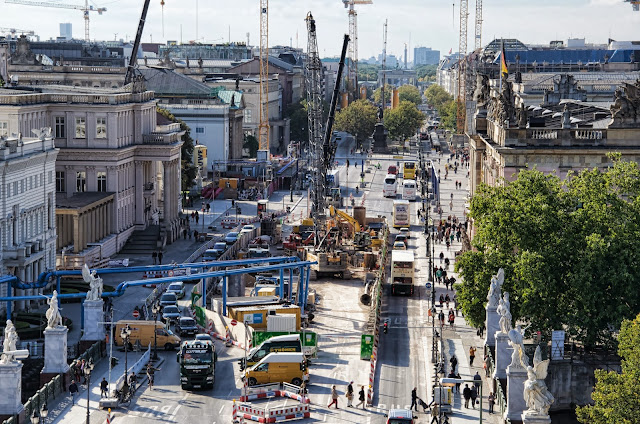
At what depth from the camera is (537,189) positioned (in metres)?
79.1

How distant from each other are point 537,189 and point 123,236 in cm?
5506

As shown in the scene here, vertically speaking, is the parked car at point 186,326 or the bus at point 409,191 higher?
the bus at point 409,191

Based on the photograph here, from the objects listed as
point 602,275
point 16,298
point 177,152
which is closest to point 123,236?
point 177,152

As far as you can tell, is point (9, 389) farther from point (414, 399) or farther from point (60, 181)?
point (60, 181)

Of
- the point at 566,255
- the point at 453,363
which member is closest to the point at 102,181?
the point at 453,363

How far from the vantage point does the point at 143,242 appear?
420 ft

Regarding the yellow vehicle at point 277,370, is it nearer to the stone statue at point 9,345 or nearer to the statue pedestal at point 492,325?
the statue pedestal at point 492,325

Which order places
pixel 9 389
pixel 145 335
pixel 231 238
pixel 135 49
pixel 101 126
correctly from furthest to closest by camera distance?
pixel 135 49 → pixel 231 238 → pixel 101 126 → pixel 145 335 → pixel 9 389

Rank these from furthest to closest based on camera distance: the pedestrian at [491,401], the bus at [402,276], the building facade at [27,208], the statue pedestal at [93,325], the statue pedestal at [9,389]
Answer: the bus at [402,276] → the building facade at [27,208] → the statue pedestal at [93,325] → the pedestrian at [491,401] → the statue pedestal at [9,389]

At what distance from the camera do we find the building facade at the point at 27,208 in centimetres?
9431

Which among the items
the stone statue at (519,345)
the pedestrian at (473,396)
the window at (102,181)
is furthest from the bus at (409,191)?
the stone statue at (519,345)

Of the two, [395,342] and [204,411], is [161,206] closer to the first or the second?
[395,342]

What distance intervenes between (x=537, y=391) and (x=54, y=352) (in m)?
28.2

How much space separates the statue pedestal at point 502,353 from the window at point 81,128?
193ft
